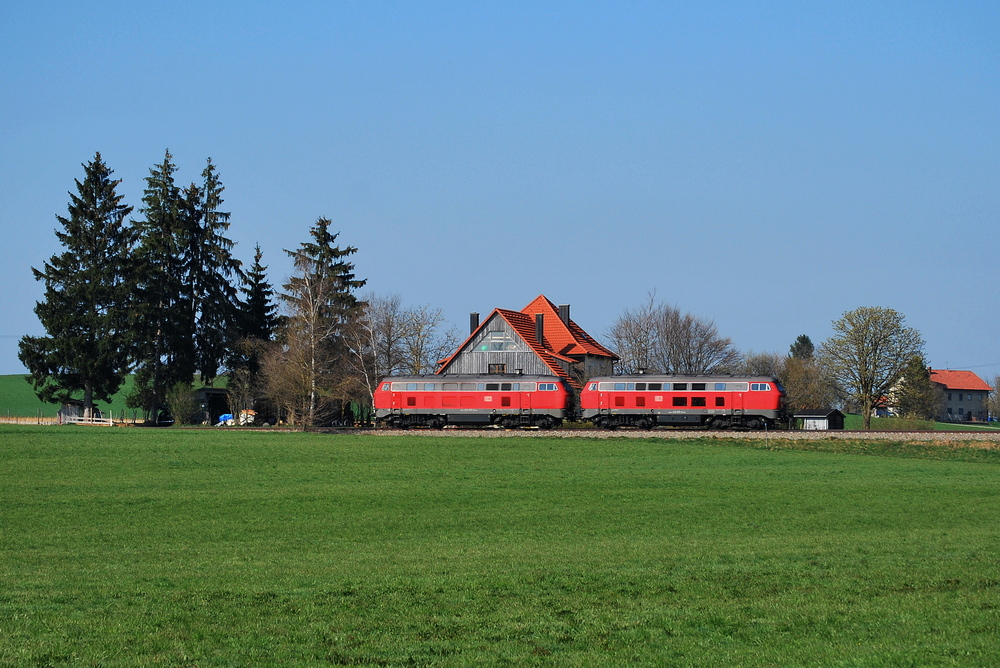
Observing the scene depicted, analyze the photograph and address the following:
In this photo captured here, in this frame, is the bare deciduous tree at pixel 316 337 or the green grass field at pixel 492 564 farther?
the bare deciduous tree at pixel 316 337

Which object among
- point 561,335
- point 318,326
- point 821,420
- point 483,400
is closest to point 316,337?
point 318,326

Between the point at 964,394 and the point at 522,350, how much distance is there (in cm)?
12341

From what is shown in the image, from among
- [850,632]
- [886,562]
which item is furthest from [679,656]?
[886,562]

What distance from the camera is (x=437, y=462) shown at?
127 ft

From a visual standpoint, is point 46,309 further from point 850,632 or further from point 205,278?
point 850,632

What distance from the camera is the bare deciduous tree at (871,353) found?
270ft

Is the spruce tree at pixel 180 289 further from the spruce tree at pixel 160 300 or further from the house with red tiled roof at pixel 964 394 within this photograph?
the house with red tiled roof at pixel 964 394

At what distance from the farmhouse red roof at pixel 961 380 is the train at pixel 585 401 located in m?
126

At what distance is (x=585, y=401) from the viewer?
59.1 metres

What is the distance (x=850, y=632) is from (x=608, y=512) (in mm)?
13812

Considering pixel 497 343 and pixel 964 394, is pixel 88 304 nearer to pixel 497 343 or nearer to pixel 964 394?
pixel 497 343

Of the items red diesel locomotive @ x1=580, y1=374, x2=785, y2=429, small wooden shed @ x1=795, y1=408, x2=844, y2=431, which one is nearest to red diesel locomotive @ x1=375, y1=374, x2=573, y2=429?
red diesel locomotive @ x1=580, y1=374, x2=785, y2=429

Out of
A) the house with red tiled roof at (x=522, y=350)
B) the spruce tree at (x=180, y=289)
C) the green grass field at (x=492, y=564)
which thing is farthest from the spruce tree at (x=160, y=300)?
the green grass field at (x=492, y=564)

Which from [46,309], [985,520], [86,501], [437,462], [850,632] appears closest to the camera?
[850,632]
